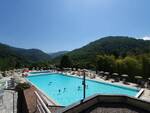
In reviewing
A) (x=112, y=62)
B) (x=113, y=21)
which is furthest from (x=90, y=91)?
(x=113, y=21)

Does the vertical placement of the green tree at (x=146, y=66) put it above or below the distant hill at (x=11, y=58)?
below

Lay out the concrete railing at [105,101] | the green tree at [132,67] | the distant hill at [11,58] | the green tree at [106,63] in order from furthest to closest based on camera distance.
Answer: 1. the distant hill at [11,58]
2. the green tree at [106,63]
3. the green tree at [132,67]
4. the concrete railing at [105,101]

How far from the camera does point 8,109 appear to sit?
7.23 metres

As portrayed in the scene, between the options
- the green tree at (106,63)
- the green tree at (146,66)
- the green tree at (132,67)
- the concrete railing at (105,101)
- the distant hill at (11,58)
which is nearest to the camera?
the concrete railing at (105,101)

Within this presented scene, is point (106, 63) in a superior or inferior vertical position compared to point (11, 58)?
inferior

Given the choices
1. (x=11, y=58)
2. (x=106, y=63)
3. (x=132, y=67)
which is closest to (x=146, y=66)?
(x=132, y=67)

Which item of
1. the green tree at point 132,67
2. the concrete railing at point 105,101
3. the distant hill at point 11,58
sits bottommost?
the concrete railing at point 105,101

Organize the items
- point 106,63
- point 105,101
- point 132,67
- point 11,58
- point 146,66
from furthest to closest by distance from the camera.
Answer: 1. point 11,58
2. point 106,63
3. point 132,67
4. point 146,66
5. point 105,101

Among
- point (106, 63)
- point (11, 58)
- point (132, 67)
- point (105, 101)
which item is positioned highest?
point (11, 58)

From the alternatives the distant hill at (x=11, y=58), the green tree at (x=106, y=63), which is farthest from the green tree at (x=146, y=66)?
the distant hill at (x=11, y=58)

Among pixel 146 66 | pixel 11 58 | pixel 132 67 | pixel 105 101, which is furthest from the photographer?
pixel 11 58

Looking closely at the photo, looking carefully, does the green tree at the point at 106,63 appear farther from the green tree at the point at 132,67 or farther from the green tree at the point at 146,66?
the green tree at the point at 146,66

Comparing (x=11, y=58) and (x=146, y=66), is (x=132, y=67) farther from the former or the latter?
(x=11, y=58)

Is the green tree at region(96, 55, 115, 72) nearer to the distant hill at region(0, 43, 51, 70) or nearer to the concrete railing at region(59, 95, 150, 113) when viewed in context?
the distant hill at region(0, 43, 51, 70)
